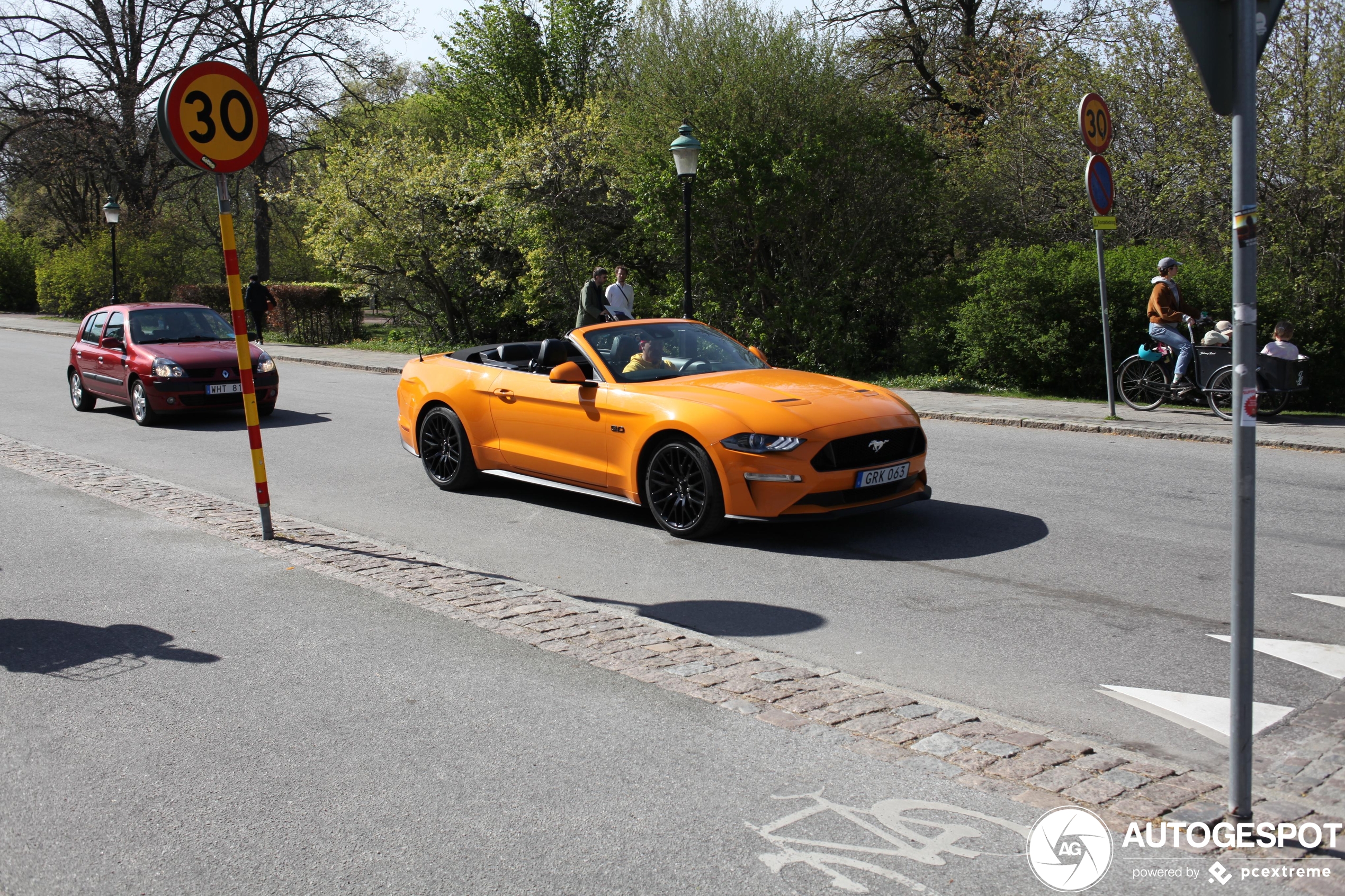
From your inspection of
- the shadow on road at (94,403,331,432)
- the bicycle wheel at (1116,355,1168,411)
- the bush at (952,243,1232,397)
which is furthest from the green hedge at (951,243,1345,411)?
the shadow on road at (94,403,331,432)

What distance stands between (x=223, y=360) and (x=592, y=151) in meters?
10.3

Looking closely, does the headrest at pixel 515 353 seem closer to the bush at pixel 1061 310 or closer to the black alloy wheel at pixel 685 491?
the black alloy wheel at pixel 685 491

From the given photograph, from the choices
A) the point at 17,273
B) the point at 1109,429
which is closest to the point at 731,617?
the point at 1109,429

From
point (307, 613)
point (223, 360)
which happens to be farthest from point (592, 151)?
point (307, 613)

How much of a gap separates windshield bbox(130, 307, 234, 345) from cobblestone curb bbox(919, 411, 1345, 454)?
9999 mm

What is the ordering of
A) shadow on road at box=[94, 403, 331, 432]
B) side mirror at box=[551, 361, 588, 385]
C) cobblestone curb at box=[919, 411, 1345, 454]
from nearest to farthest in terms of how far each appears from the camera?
side mirror at box=[551, 361, 588, 385]
cobblestone curb at box=[919, 411, 1345, 454]
shadow on road at box=[94, 403, 331, 432]

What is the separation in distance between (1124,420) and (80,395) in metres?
14.5

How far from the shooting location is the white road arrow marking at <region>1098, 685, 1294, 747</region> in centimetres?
434

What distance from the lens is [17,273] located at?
55.0 metres

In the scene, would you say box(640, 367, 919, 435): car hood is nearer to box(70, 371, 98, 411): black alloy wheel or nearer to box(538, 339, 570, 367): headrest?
box(538, 339, 570, 367): headrest

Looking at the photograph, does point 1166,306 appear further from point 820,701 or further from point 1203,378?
point 820,701

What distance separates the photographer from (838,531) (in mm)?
7945

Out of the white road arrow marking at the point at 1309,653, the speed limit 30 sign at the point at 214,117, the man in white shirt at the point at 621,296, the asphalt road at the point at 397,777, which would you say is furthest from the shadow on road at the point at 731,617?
the man in white shirt at the point at 621,296

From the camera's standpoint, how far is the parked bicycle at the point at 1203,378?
1216 cm
